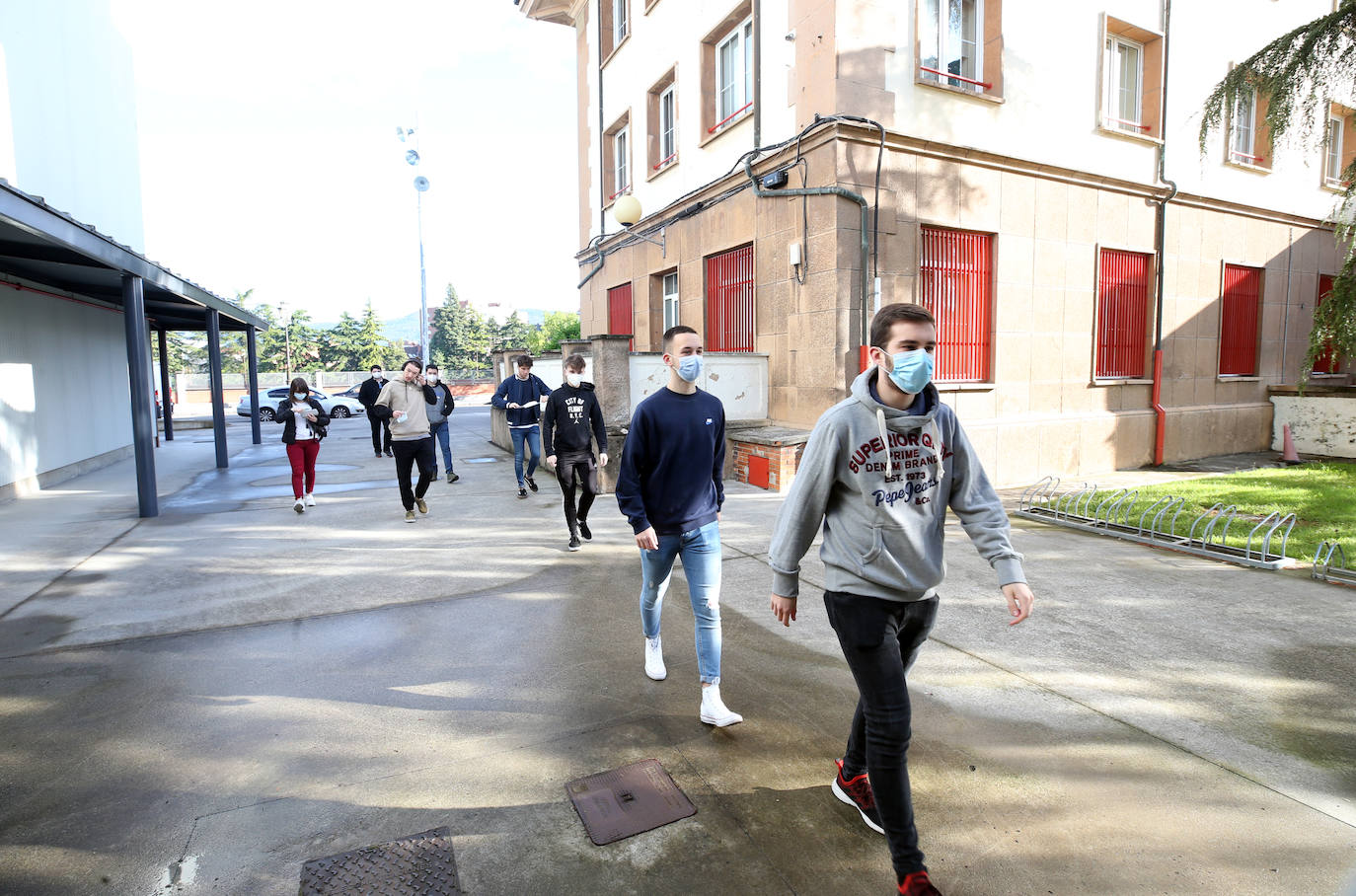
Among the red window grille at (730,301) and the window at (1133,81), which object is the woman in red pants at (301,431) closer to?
the red window grille at (730,301)

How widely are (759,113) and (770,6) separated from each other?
1480 millimetres

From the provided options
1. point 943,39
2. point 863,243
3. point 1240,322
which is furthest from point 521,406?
point 1240,322

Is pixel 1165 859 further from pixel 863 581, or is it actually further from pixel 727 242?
pixel 727 242

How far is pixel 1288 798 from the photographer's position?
3020 mm

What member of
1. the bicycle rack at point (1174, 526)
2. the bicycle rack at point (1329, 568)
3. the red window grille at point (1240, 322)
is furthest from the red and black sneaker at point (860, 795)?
the red window grille at point (1240, 322)

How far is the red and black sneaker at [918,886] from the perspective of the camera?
237 cm

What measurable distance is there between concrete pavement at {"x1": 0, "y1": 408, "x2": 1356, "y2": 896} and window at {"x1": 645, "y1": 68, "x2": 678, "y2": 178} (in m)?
10.4

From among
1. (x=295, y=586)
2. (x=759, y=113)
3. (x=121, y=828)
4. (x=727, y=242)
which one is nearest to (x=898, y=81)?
(x=759, y=113)

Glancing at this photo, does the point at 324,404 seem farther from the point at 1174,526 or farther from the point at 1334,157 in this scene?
the point at 1334,157

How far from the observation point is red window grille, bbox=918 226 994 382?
10766mm

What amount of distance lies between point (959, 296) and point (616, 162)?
30.7ft

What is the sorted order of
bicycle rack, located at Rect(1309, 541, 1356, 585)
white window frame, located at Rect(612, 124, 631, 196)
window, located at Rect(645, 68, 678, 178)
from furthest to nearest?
white window frame, located at Rect(612, 124, 631, 196) → window, located at Rect(645, 68, 678, 178) → bicycle rack, located at Rect(1309, 541, 1356, 585)

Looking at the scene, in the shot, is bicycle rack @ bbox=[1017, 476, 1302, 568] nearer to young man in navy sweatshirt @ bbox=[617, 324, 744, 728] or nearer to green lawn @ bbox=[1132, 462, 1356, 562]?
green lawn @ bbox=[1132, 462, 1356, 562]

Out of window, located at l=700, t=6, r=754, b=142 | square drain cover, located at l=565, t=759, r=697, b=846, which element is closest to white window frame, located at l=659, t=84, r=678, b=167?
window, located at l=700, t=6, r=754, b=142
